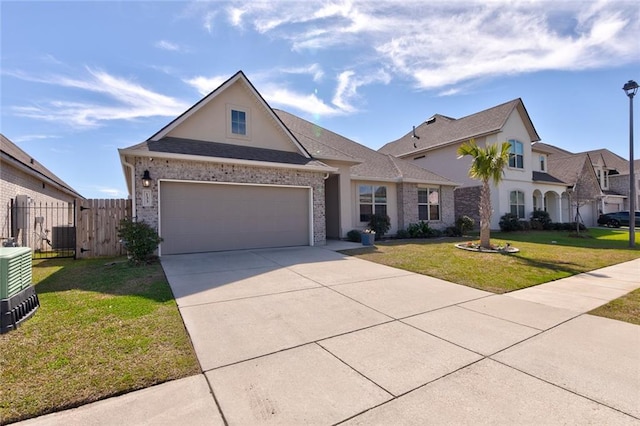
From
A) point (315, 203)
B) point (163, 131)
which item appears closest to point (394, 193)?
point (315, 203)

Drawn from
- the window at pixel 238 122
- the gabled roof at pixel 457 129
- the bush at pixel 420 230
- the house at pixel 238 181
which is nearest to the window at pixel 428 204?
the bush at pixel 420 230

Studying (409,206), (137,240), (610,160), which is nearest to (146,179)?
(137,240)

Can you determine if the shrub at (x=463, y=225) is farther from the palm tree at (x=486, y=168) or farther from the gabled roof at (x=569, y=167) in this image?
the gabled roof at (x=569, y=167)

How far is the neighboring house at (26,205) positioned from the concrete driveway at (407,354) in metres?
8.99

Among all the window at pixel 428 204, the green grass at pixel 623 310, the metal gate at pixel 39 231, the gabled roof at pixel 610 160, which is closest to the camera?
the green grass at pixel 623 310

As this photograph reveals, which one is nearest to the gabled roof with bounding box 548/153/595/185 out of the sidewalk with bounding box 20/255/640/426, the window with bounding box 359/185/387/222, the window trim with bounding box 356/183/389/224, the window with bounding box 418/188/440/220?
the window with bounding box 418/188/440/220

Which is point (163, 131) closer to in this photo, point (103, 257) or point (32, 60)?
point (32, 60)

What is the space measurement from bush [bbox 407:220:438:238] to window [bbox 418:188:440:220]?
0.86 meters

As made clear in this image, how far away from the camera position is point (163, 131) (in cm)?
1061

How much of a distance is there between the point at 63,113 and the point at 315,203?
11.6 m

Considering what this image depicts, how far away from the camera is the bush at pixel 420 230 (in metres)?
16.1

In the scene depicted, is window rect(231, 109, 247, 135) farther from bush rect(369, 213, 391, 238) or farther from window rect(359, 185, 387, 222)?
bush rect(369, 213, 391, 238)

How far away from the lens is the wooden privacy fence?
32.2 feet

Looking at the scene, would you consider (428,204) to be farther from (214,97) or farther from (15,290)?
(15,290)
